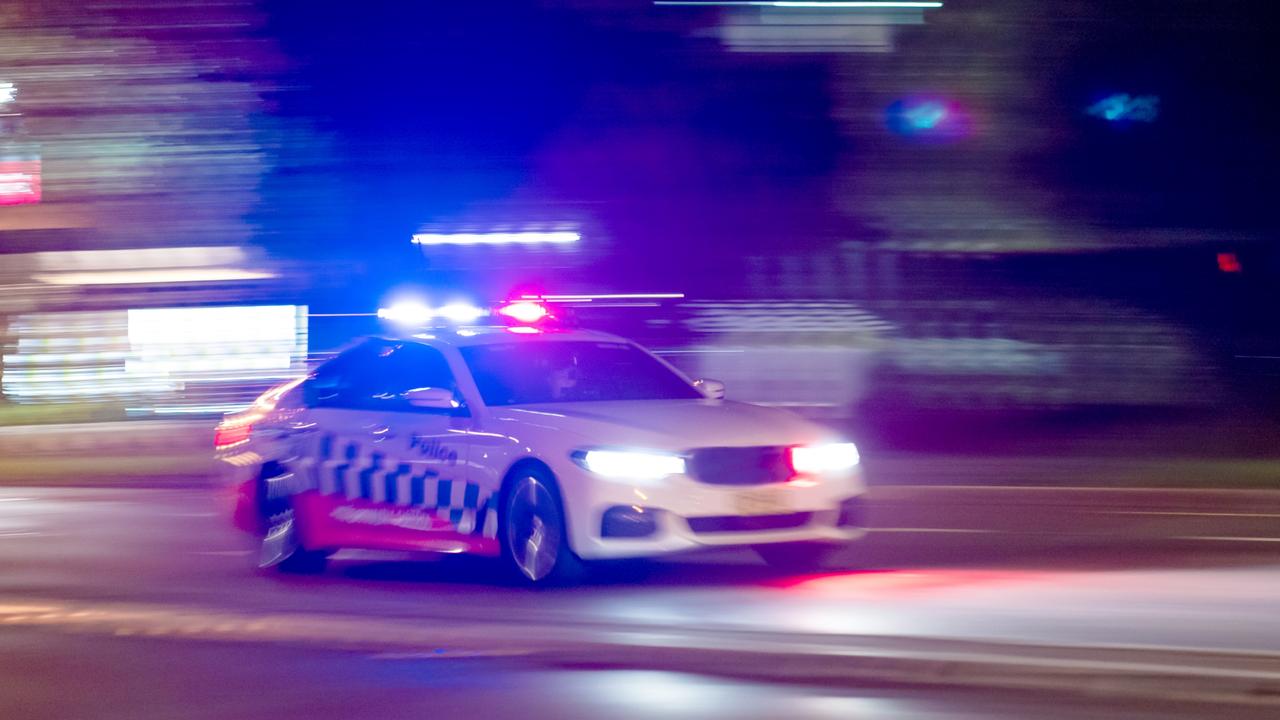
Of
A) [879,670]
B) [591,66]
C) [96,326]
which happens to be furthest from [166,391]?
[879,670]

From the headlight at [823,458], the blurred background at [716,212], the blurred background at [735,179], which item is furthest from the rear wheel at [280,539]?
the blurred background at [735,179]

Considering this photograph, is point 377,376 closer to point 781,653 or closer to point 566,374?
point 566,374

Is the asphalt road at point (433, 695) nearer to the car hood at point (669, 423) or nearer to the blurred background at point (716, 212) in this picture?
the car hood at point (669, 423)

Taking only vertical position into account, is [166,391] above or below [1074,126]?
below

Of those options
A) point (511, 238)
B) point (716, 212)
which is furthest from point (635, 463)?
point (511, 238)

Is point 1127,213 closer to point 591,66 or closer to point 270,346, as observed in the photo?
point 591,66

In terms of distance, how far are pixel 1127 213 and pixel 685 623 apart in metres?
14.1

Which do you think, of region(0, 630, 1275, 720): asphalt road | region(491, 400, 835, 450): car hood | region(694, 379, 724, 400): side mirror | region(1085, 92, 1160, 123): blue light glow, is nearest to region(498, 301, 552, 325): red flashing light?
region(694, 379, 724, 400): side mirror

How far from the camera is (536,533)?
33.9ft

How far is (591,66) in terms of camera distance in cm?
2184

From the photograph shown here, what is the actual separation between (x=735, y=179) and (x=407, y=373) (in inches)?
433

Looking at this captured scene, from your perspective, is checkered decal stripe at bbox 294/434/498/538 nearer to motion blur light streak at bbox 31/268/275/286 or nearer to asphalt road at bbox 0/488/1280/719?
asphalt road at bbox 0/488/1280/719

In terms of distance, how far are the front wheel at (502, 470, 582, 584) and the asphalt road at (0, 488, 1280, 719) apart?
16cm

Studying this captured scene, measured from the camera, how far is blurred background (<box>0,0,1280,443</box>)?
21.4 metres
